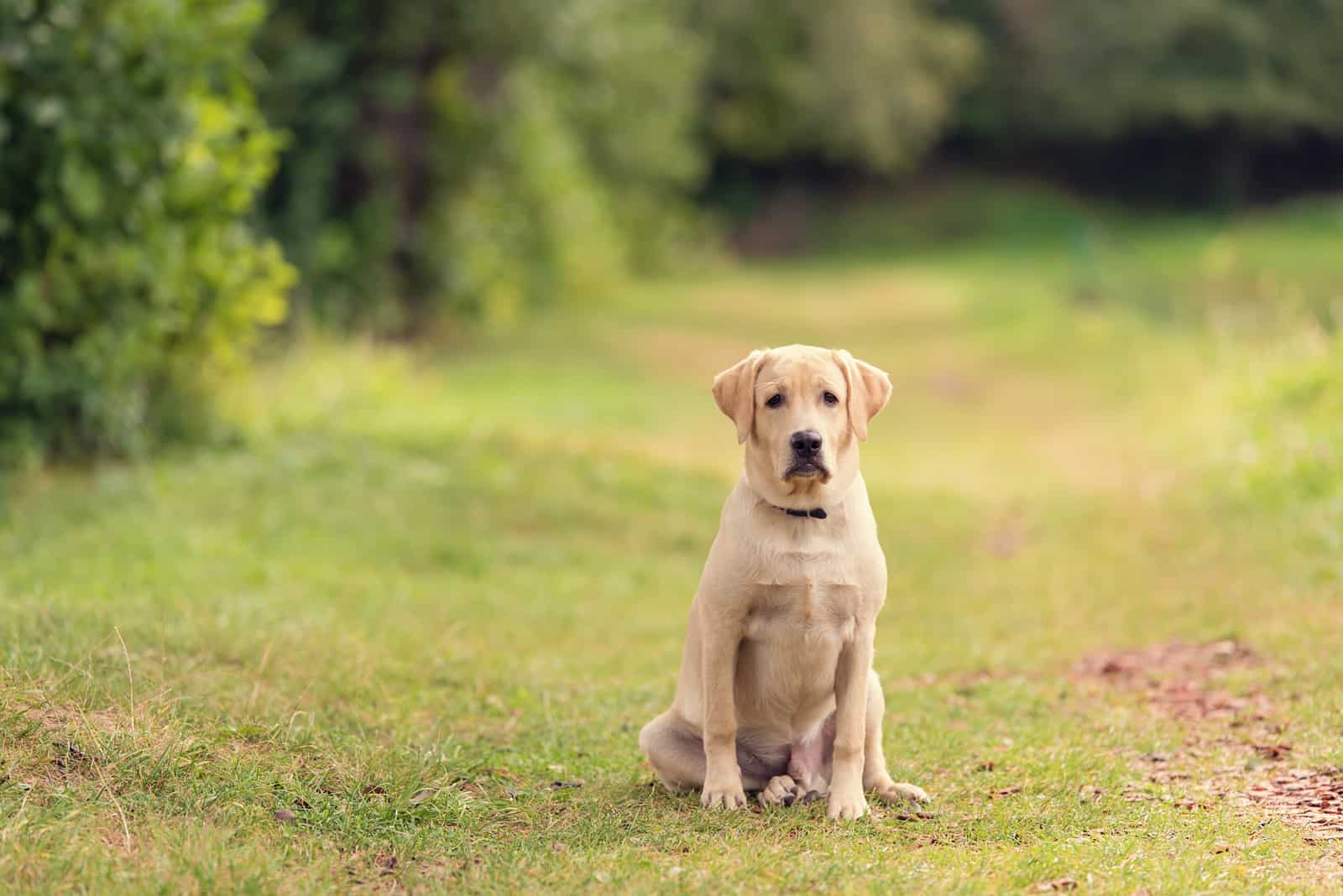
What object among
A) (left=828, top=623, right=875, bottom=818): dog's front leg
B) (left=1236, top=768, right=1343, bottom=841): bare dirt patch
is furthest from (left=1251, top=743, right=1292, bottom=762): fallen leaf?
(left=828, top=623, right=875, bottom=818): dog's front leg

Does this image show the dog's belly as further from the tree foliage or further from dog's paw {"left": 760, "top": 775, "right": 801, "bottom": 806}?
the tree foliage

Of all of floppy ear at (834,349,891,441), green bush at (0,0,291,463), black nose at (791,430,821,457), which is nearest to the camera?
black nose at (791,430,821,457)

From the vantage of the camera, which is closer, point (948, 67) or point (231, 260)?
point (231, 260)

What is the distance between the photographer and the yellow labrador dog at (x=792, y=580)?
485cm

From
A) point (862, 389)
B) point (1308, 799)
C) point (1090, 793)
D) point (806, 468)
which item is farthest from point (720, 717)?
point (1308, 799)

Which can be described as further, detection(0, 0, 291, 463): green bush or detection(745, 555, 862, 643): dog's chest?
detection(0, 0, 291, 463): green bush

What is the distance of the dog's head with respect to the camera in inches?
188

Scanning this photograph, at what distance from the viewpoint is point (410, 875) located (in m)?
4.35

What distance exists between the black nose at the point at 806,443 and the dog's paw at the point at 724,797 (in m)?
1.14

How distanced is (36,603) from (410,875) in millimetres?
3449

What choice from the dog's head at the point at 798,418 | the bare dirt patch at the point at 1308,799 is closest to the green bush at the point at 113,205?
the dog's head at the point at 798,418

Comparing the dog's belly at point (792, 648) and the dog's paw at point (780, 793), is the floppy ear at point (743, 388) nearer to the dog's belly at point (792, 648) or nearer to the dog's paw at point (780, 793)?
the dog's belly at point (792, 648)

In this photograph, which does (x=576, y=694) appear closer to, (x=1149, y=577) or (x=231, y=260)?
(x=1149, y=577)

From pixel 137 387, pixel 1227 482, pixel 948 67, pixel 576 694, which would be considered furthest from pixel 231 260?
pixel 948 67
